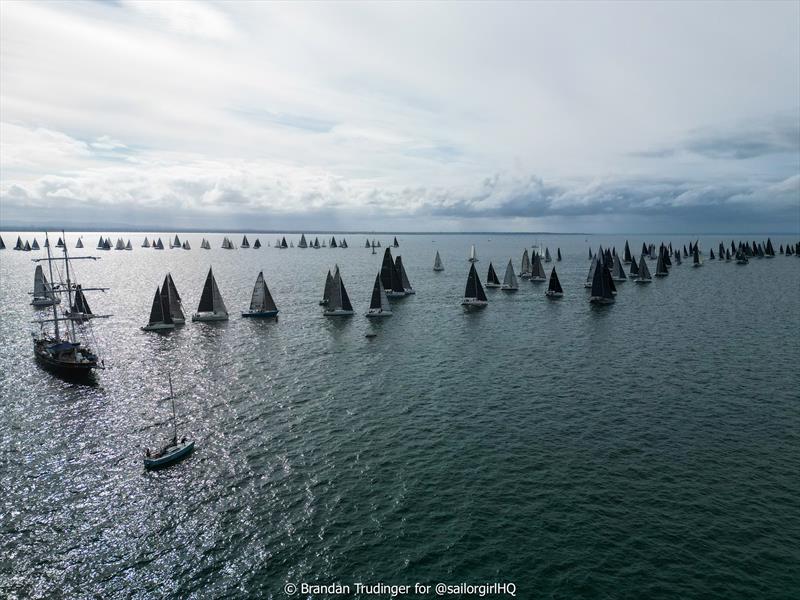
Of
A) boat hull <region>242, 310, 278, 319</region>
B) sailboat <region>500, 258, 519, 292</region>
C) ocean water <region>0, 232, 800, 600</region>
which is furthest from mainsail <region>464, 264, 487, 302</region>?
boat hull <region>242, 310, 278, 319</region>

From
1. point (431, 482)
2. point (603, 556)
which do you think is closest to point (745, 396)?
point (603, 556)

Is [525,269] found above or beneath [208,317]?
above

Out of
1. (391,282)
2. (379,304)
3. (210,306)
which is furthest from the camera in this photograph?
(391,282)

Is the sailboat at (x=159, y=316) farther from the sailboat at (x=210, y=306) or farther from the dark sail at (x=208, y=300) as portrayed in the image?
the dark sail at (x=208, y=300)

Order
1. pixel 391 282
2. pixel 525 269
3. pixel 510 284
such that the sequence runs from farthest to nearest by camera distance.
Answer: pixel 525 269 → pixel 510 284 → pixel 391 282

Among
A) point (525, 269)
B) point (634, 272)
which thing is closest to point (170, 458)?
point (525, 269)

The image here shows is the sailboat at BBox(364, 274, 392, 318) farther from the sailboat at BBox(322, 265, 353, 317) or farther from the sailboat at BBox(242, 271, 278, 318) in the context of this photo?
the sailboat at BBox(242, 271, 278, 318)

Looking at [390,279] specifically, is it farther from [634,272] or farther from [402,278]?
[634,272]
